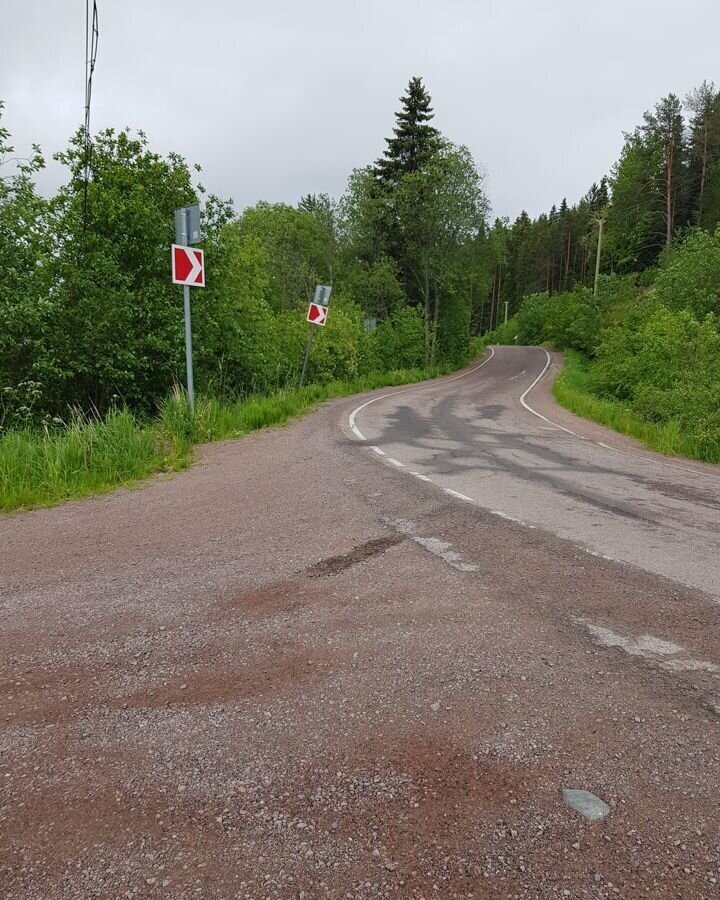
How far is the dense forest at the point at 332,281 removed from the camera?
31.3ft

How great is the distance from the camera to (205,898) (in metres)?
1.54

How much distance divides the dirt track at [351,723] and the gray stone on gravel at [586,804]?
0.03 m

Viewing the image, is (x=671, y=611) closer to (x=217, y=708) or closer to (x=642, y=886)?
(x=642, y=886)

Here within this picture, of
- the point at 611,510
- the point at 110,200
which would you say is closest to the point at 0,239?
the point at 110,200

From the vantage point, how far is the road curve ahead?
15.3 feet

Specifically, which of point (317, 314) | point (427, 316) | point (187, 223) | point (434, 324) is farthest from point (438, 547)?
point (434, 324)

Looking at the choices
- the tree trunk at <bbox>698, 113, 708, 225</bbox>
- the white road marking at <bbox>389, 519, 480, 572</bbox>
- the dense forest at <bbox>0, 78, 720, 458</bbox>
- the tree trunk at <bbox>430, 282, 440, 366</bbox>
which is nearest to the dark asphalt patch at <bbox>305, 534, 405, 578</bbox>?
the white road marking at <bbox>389, 519, 480, 572</bbox>

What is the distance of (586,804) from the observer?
185cm

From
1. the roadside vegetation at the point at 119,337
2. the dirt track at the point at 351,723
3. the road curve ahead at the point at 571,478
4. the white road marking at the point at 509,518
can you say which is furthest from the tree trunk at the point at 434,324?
the dirt track at the point at 351,723

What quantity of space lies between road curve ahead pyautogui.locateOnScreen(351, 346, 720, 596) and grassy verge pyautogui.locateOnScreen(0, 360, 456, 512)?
326 centimetres

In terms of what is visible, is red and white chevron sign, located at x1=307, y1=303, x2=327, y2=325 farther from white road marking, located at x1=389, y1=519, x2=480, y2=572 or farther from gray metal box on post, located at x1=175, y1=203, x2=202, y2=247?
white road marking, located at x1=389, y1=519, x2=480, y2=572

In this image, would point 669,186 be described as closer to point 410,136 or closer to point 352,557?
point 410,136

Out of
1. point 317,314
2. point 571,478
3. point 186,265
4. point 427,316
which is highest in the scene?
point 427,316

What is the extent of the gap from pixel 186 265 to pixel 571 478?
7227 mm
